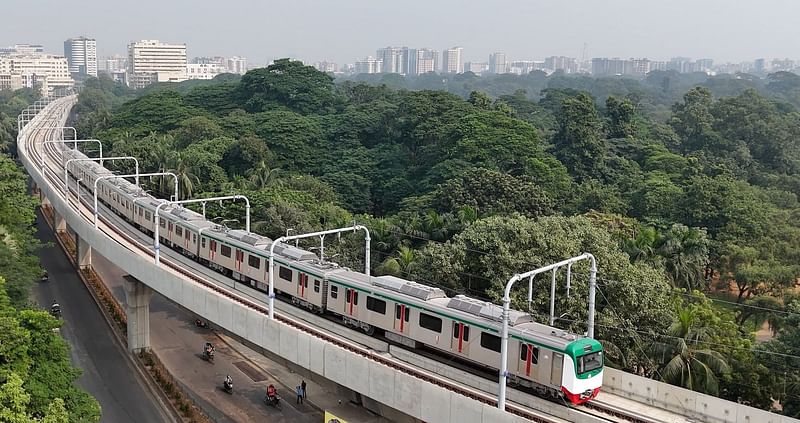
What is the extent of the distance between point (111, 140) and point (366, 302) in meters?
56.4

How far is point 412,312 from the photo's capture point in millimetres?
20906

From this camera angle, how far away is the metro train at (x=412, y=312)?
693 inches

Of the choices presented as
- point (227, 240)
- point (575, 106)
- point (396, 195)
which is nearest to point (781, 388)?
point (227, 240)

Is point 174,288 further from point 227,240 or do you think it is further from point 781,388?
point 781,388

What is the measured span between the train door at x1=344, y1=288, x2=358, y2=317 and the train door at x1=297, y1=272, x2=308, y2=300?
2034mm

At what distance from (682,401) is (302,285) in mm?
Answer: 12359

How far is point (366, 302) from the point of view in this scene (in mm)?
22234

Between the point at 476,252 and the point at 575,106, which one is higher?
the point at 575,106

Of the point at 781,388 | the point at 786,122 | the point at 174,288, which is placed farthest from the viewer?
the point at 786,122

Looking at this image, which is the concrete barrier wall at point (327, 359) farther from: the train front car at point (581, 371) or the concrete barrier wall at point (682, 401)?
the concrete barrier wall at point (682, 401)

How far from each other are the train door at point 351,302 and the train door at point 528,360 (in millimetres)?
6166

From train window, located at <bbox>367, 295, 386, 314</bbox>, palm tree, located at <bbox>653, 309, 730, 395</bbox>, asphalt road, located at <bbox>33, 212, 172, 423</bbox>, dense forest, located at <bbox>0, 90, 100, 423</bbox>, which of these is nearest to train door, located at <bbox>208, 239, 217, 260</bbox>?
asphalt road, located at <bbox>33, 212, 172, 423</bbox>

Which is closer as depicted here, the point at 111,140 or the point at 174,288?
the point at 174,288

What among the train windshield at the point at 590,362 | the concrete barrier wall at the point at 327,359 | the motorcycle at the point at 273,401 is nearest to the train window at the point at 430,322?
the concrete barrier wall at the point at 327,359
